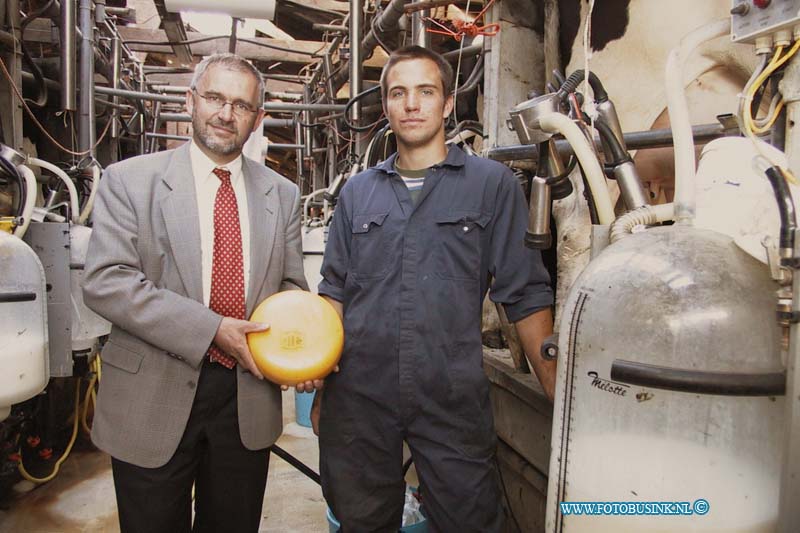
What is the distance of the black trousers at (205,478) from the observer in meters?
1.79

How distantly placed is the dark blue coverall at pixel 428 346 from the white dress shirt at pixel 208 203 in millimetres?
360

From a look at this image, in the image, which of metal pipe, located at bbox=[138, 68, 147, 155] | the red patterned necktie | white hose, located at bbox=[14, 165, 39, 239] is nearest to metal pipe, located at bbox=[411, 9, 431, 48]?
the red patterned necktie

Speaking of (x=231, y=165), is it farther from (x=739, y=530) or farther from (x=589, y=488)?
(x=739, y=530)

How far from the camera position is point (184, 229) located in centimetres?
179

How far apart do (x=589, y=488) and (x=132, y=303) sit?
1.26 metres

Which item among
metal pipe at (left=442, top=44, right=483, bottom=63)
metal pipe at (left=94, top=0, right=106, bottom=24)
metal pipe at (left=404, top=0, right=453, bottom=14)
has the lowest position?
metal pipe at (left=442, top=44, right=483, bottom=63)

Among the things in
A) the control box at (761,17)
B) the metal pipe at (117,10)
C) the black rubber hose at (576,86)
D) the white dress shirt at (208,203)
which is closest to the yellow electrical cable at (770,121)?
the control box at (761,17)

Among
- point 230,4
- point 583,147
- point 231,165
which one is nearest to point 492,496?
point 583,147

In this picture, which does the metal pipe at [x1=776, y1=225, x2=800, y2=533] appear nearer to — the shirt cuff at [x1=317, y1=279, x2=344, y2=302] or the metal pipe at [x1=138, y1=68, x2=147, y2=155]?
the shirt cuff at [x1=317, y1=279, x2=344, y2=302]

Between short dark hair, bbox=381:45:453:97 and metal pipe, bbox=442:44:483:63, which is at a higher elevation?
metal pipe, bbox=442:44:483:63

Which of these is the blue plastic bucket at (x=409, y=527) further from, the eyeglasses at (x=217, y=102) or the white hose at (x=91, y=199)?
the white hose at (x=91, y=199)

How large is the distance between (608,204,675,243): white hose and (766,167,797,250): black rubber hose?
0.29 metres

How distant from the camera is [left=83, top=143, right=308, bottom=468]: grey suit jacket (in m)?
1.68

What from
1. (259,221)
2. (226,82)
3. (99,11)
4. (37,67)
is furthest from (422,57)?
(99,11)
